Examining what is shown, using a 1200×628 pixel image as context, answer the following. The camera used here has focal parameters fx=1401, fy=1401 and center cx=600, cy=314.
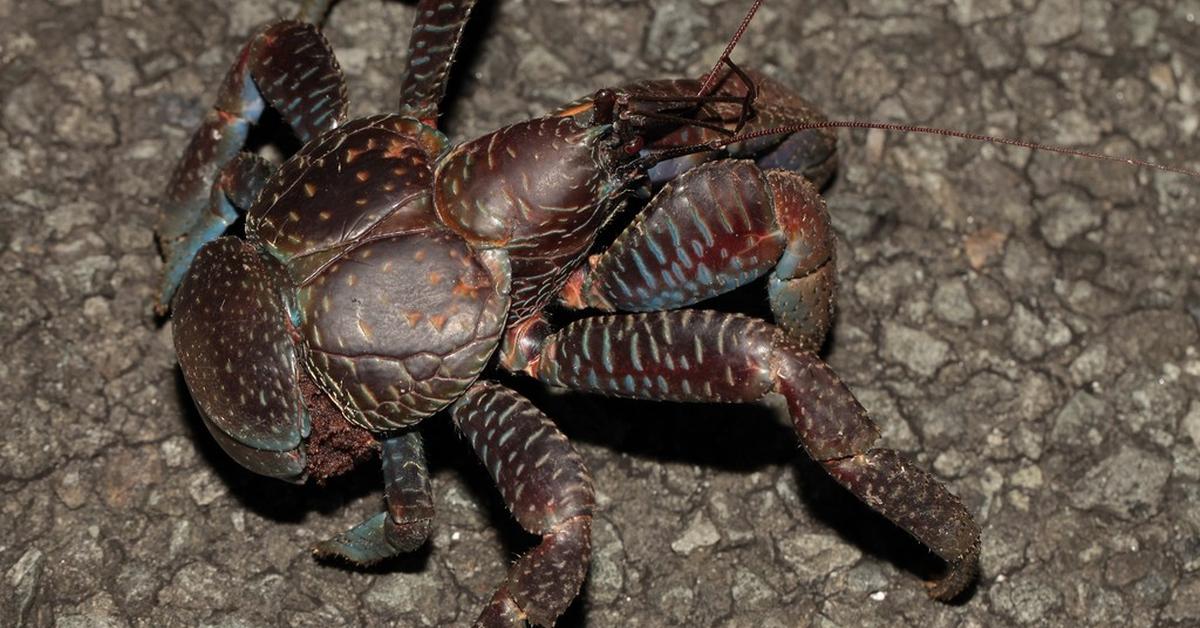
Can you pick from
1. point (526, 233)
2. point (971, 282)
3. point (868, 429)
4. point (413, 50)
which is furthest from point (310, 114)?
point (971, 282)

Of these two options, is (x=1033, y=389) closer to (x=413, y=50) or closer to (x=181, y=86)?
(x=413, y=50)

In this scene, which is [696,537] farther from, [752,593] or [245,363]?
[245,363]

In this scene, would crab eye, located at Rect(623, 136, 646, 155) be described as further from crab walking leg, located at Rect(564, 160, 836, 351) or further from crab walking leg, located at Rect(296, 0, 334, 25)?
crab walking leg, located at Rect(296, 0, 334, 25)

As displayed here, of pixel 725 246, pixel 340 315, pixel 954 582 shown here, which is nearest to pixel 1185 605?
pixel 954 582

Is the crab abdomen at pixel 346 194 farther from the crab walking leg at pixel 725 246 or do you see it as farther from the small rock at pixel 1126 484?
the small rock at pixel 1126 484

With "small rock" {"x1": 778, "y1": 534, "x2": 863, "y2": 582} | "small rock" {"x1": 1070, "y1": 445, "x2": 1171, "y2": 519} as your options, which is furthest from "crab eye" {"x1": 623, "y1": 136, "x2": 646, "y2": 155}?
"small rock" {"x1": 1070, "y1": 445, "x2": 1171, "y2": 519}

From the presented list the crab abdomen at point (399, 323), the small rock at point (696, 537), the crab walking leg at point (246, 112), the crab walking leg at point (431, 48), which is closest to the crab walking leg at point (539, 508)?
the crab abdomen at point (399, 323)
